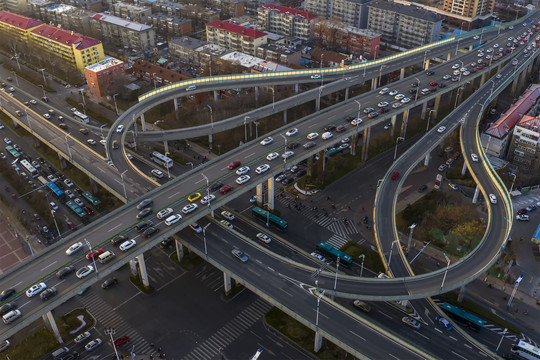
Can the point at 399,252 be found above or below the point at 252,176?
below

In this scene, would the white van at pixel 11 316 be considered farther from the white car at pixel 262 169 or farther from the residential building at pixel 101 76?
the residential building at pixel 101 76

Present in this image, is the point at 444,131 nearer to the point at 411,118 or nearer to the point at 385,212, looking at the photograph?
the point at 411,118

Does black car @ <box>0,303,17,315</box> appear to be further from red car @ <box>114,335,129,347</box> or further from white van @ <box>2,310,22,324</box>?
red car @ <box>114,335,129,347</box>

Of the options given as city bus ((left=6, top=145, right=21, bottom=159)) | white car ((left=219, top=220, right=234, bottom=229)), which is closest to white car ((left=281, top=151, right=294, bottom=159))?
white car ((left=219, top=220, right=234, bottom=229))

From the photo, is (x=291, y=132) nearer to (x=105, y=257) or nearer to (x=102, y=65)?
(x=105, y=257)

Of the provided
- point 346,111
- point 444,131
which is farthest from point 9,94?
point 444,131

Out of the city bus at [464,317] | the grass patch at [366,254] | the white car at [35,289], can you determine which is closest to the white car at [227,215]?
the grass patch at [366,254]
